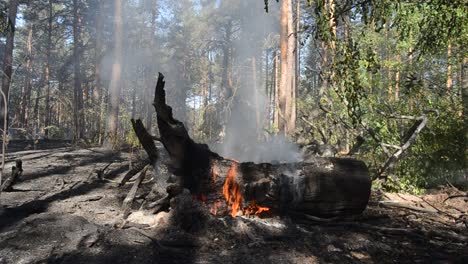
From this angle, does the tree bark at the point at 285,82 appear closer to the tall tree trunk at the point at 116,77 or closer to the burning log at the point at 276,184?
the tall tree trunk at the point at 116,77

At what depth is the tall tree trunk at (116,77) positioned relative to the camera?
16.2 meters

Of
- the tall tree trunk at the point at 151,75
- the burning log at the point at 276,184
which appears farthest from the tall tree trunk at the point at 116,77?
the tall tree trunk at the point at 151,75

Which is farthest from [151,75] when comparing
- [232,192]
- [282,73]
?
[232,192]

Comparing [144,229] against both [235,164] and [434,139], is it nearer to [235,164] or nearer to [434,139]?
[235,164]

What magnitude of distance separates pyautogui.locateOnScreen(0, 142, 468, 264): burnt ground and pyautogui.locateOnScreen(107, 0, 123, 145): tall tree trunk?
30.4 ft

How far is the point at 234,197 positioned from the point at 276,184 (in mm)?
791

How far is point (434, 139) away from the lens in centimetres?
830

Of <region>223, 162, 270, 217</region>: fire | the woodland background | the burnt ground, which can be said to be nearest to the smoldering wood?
the burnt ground

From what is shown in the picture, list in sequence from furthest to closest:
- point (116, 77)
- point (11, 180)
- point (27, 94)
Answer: point (27, 94), point (116, 77), point (11, 180)

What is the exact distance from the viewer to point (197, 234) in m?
5.30

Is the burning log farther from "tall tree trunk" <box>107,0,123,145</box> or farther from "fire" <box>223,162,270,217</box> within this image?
"tall tree trunk" <box>107,0,123,145</box>

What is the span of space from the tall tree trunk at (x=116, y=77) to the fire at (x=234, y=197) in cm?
1082

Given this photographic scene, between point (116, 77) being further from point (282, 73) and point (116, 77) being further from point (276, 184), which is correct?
point (276, 184)

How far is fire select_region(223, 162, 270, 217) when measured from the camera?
601 cm
